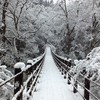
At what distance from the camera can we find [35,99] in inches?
223

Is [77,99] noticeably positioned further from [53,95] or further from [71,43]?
[71,43]

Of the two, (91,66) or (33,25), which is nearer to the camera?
(91,66)

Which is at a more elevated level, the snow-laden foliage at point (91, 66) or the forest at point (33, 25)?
the forest at point (33, 25)

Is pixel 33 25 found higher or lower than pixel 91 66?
higher

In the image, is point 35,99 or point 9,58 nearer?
point 35,99

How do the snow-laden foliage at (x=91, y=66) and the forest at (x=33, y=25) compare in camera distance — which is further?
the forest at (x=33, y=25)

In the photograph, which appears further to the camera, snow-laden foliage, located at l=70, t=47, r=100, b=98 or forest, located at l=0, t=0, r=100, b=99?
forest, located at l=0, t=0, r=100, b=99

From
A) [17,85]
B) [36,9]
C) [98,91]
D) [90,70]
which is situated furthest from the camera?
[36,9]

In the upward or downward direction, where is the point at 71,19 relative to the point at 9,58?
upward

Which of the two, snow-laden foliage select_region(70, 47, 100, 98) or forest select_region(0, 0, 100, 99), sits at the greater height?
forest select_region(0, 0, 100, 99)

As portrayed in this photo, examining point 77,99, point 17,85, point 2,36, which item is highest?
point 2,36

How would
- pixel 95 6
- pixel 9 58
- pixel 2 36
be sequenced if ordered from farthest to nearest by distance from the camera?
1. pixel 95 6
2. pixel 9 58
3. pixel 2 36

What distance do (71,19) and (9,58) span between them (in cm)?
1223

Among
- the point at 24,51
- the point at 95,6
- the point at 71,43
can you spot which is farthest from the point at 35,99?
the point at 71,43
